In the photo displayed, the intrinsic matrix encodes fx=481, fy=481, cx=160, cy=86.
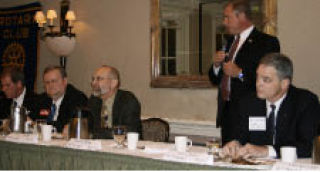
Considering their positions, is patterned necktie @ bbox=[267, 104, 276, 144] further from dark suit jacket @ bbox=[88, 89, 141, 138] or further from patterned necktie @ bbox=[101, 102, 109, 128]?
patterned necktie @ bbox=[101, 102, 109, 128]

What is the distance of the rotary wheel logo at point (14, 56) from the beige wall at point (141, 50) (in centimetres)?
41

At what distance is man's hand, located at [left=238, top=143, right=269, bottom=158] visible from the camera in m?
2.17

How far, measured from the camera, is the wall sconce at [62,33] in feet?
20.5

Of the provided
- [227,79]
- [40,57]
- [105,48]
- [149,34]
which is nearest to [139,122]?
[227,79]

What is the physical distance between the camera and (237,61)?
3.72 meters

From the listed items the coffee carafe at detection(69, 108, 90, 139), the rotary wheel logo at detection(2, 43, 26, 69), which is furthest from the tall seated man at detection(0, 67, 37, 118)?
the rotary wheel logo at detection(2, 43, 26, 69)

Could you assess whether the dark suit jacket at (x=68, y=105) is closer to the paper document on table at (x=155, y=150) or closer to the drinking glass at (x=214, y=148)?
the paper document on table at (x=155, y=150)

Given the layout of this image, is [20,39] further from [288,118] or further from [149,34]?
[288,118]

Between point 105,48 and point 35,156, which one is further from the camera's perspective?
point 105,48

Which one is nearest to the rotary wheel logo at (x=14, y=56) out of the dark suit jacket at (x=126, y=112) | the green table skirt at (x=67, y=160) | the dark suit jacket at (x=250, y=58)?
the dark suit jacket at (x=126, y=112)

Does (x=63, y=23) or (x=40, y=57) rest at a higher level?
(x=63, y=23)

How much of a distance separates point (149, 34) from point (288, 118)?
10.1ft

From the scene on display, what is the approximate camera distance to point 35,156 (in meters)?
2.41

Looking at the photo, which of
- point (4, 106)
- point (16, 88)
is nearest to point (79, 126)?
point (16, 88)
